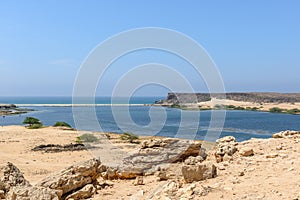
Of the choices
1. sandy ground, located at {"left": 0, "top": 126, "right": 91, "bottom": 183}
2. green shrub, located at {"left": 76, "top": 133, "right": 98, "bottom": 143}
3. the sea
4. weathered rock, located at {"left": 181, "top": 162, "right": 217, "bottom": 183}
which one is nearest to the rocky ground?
weathered rock, located at {"left": 181, "top": 162, "right": 217, "bottom": 183}

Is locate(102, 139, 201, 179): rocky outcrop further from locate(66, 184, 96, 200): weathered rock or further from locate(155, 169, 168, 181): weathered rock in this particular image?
locate(66, 184, 96, 200): weathered rock

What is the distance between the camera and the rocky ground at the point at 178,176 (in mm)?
6602

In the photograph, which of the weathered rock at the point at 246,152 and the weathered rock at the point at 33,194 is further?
the weathered rock at the point at 246,152

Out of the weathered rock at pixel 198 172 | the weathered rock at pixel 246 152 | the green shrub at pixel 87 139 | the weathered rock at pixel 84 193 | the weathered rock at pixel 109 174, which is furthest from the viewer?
the green shrub at pixel 87 139

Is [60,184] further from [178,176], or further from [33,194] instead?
[178,176]

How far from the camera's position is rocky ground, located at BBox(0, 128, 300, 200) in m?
6.60

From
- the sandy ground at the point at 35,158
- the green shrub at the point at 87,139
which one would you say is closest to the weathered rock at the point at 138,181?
the sandy ground at the point at 35,158

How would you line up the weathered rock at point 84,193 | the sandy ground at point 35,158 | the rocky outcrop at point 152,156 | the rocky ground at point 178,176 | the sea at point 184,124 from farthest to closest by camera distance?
the sea at point 184,124
the sandy ground at point 35,158
the rocky outcrop at point 152,156
the weathered rock at point 84,193
the rocky ground at point 178,176

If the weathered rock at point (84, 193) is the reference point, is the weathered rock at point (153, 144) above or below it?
above

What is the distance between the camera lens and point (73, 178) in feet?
28.7

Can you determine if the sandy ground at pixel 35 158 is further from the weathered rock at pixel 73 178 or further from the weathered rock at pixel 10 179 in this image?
the weathered rock at pixel 73 178

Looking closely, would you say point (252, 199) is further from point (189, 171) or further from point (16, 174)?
point (16, 174)

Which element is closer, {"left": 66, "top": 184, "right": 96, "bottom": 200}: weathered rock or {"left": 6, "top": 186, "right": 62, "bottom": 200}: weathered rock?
{"left": 6, "top": 186, "right": 62, "bottom": 200}: weathered rock

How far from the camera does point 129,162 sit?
34.6 feet
